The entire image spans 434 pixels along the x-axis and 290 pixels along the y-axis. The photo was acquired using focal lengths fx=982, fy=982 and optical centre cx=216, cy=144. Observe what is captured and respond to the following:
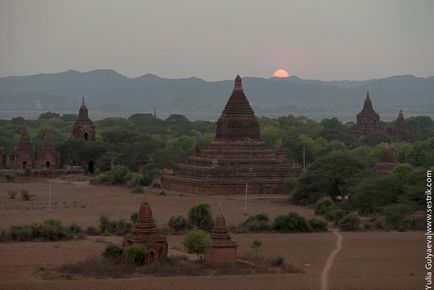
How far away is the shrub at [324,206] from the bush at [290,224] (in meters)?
6.21

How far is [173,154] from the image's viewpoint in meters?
73.9

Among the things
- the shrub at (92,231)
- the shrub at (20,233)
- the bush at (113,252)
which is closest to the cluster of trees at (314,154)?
the shrub at (92,231)

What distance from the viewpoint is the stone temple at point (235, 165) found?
5906cm

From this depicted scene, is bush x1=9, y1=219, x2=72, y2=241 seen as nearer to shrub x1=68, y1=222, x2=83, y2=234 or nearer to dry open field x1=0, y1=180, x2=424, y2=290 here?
dry open field x1=0, y1=180, x2=424, y2=290

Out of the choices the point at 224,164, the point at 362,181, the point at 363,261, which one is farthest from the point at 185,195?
the point at 363,261

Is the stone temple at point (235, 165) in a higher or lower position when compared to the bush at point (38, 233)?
higher

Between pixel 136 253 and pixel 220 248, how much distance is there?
3.05 meters

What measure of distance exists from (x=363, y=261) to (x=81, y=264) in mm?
10081

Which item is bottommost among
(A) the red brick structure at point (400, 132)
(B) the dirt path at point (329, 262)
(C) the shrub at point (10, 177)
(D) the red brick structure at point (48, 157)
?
(B) the dirt path at point (329, 262)

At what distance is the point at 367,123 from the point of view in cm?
11112

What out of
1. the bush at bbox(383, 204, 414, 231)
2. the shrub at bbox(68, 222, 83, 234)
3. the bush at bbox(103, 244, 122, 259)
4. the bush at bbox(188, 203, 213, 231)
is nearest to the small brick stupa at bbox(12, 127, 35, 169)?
the shrub at bbox(68, 222, 83, 234)

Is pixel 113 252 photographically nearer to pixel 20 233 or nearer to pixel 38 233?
pixel 38 233

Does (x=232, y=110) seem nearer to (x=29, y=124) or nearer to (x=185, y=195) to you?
(x=185, y=195)

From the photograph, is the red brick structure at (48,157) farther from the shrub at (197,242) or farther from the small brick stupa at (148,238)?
the shrub at (197,242)
